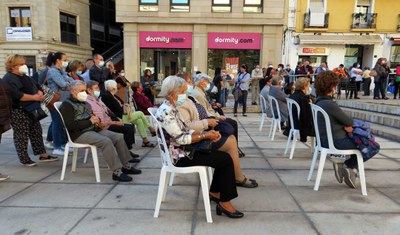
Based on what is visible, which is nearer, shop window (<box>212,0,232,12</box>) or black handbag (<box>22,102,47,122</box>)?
black handbag (<box>22,102,47,122</box>)

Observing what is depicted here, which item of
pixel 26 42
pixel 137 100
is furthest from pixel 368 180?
pixel 26 42

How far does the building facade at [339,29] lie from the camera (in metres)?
19.9

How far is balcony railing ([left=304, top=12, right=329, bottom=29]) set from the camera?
1995 centimetres

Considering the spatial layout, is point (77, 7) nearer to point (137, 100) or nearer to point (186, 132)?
point (137, 100)

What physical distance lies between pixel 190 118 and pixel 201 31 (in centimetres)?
1603

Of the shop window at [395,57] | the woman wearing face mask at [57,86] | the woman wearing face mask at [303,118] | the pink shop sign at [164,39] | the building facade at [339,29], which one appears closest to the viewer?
the woman wearing face mask at [303,118]

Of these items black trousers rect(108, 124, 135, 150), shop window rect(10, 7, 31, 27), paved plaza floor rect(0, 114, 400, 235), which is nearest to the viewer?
paved plaza floor rect(0, 114, 400, 235)

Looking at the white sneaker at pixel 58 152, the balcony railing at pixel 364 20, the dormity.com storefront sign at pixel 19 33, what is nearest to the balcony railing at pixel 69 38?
the dormity.com storefront sign at pixel 19 33

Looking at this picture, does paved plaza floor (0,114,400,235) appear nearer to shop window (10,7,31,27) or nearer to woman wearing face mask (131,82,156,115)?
woman wearing face mask (131,82,156,115)

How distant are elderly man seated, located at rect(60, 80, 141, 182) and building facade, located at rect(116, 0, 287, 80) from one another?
587 inches

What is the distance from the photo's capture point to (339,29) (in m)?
20.4

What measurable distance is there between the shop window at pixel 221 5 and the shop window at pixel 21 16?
14.8 m

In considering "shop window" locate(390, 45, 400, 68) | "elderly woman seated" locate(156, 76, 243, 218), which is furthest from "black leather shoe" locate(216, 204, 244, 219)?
"shop window" locate(390, 45, 400, 68)

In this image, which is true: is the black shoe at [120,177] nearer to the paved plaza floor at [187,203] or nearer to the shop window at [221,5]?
the paved plaza floor at [187,203]
